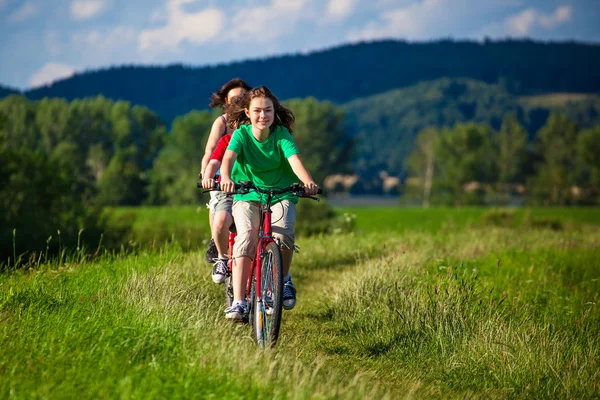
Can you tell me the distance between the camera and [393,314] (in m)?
6.57

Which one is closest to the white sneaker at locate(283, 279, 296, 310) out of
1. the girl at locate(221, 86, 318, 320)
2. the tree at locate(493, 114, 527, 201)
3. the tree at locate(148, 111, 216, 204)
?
the girl at locate(221, 86, 318, 320)

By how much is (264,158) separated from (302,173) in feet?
1.47

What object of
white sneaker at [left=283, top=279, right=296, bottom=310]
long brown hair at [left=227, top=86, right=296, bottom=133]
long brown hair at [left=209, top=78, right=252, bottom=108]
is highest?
long brown hair at [left=209, top=78, right=252, bottom=108]

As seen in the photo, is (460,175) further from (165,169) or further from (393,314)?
(393,314)

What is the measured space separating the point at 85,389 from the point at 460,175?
9180 centimetres

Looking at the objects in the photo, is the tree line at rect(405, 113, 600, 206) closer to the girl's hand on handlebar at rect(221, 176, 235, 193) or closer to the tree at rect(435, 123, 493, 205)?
A: the tree at rect(435, 123, 493, 205)

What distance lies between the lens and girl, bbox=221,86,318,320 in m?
5.52

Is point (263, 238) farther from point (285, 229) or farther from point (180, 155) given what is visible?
point (180, 155)

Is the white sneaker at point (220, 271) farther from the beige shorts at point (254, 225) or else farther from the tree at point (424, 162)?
the tree at point (424, 162)

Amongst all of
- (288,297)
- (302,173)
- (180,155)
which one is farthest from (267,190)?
(180,155)

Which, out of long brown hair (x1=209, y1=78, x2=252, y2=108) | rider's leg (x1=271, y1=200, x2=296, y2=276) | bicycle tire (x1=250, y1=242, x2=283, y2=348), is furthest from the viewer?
long brown hair (x1=209, y1=78, x2=252, y2=108)

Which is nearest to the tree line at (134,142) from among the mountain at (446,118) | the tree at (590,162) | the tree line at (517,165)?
the tree line at (517,165)

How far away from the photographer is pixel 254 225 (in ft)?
18.3

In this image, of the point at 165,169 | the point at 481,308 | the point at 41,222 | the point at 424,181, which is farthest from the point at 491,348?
the point at 424,181
